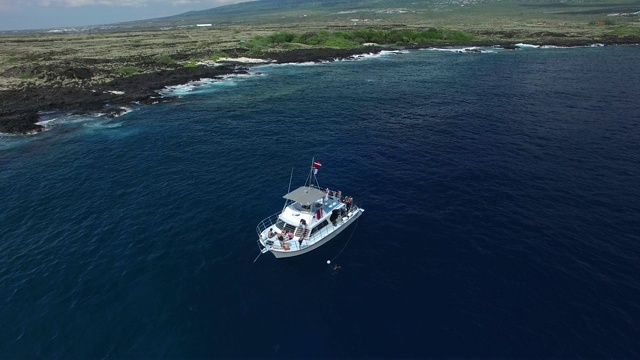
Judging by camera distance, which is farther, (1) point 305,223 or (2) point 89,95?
(2) point 89,95

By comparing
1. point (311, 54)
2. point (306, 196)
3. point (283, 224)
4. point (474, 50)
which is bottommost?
point (283, 224)

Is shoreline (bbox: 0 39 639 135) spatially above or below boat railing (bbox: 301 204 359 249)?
above

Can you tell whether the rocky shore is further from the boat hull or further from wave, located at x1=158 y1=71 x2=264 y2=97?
the boat hull

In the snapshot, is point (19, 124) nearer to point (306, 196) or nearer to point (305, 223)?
point (306, 196)

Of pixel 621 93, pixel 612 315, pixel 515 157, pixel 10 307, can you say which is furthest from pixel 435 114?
pixel 10 307

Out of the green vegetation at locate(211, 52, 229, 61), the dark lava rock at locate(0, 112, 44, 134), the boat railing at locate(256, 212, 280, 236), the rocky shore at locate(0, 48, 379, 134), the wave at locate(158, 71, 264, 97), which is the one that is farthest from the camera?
the green vegetation at locate(211, 52, 229, 61)

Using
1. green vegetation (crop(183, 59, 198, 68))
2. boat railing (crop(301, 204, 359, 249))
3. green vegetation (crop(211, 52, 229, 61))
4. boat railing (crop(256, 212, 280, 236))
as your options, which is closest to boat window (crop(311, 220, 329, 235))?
boat railing (crop(301, 204, 359, 249))

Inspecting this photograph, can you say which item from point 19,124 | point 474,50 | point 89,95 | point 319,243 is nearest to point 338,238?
point 319,243
